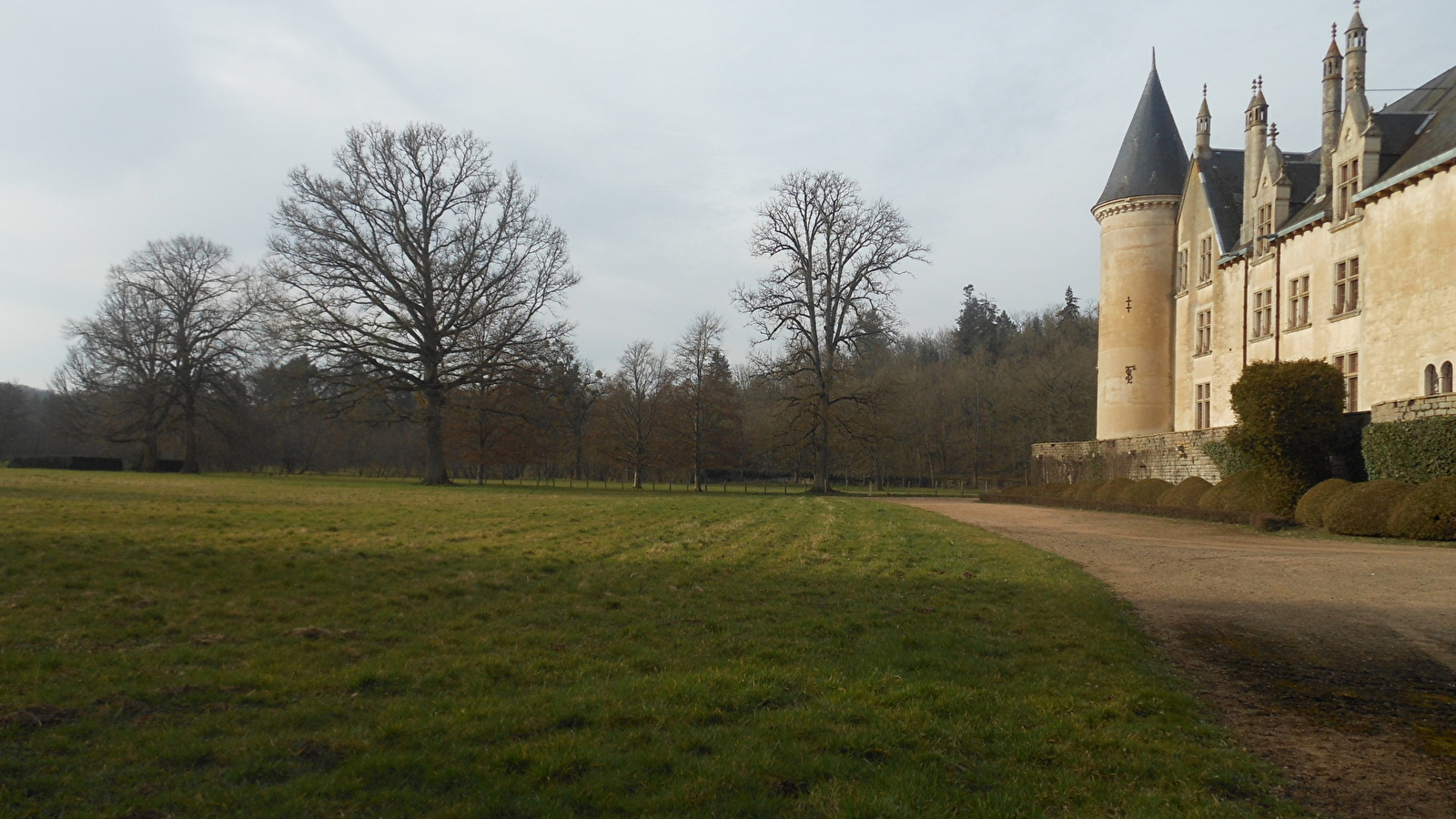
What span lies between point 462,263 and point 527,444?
1817 centimetres

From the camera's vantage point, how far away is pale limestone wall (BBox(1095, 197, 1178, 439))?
38.1 m

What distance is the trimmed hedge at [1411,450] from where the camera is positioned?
18.0 metres

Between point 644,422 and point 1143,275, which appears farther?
point 644,422

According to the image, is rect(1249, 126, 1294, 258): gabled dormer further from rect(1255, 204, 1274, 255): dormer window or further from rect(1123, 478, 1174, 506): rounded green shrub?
rect(1123, 478, 1174, 506): rounded green shrub

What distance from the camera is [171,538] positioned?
38.0 ft

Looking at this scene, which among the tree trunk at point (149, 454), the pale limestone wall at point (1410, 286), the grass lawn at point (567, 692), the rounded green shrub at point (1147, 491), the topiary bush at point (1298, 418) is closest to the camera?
the grass lawn at point (567, 692)

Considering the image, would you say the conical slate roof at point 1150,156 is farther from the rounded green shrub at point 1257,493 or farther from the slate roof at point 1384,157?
the rounded green shrub at point 1257,493

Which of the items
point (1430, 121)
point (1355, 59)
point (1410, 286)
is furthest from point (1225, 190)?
point (1410, 286)

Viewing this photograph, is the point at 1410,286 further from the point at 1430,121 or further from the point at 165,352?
the point at 165,352

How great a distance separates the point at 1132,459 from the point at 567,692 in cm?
3411

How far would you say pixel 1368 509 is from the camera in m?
17.8

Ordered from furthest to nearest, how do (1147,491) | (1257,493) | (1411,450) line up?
(1147,491) → (1257,493) → (1411,450)

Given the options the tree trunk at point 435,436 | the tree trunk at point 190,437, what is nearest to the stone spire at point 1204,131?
the tree trunk at point 435,436

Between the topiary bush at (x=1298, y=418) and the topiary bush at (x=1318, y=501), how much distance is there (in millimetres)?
1397
